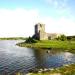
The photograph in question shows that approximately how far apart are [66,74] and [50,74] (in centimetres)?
436

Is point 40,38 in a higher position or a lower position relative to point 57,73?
higher

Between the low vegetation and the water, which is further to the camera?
the low vegetation

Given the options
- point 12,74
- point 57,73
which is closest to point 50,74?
point 57,73

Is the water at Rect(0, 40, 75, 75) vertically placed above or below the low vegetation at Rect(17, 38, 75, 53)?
below

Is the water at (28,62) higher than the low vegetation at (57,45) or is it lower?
lower

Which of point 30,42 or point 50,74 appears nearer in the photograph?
point 50,74

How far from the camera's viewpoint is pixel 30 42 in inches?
7279

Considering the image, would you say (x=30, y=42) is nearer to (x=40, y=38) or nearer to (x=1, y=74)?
(x=40, y=38)

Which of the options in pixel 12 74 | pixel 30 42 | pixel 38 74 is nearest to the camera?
pixel 38 74

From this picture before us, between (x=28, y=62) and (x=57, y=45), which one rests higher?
(x=57, y=45)

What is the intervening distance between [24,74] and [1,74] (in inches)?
267

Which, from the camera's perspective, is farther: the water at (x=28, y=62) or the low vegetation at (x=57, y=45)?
the low vegetation at (x=57, y=45)

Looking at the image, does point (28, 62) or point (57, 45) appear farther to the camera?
point (57, 45)

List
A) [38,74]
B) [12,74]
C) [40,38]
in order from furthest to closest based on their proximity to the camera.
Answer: [40,38] → [12,74] → [38,74]
